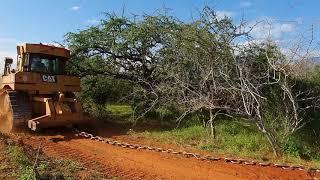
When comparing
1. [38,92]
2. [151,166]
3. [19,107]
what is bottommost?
[151,166]

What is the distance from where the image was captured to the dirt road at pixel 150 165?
8.23 meters

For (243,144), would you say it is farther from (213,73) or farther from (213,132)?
(213,73)

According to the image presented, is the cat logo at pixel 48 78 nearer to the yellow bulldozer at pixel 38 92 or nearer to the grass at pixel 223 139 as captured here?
the yellow bulldozer at pixel 38 92

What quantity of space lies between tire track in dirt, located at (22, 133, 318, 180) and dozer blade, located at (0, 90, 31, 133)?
1875 mm

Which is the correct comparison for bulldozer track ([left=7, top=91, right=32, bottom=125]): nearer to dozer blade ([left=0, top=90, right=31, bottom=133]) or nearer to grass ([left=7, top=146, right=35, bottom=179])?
dozer blade ([left=0, top=90, right=31, bottom=133])

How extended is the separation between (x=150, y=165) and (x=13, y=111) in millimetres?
4950

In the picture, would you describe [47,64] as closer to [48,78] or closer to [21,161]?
[48,78]

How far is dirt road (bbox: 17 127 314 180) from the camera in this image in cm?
823

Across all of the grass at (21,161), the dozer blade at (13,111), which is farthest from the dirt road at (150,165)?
the dozer blade at (13,111)

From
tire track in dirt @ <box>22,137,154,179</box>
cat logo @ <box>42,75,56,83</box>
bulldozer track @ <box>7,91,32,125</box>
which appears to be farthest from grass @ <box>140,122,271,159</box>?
bulldozer track @ <box>7,91,32,125</box>

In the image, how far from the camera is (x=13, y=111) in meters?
12.0

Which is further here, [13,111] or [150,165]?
[13,111]

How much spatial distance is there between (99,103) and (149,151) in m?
5.47

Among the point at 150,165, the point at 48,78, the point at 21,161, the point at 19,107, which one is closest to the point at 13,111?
the point at 19,107
